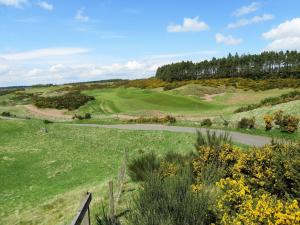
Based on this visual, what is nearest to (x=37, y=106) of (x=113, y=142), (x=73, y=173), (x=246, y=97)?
(x=246, y=97)

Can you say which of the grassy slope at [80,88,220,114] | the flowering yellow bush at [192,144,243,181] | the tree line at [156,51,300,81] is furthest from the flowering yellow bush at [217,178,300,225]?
the tree line at [156,51,300,81]

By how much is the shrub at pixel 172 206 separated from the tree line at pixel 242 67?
117 meters

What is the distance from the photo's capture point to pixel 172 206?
22.7 ft

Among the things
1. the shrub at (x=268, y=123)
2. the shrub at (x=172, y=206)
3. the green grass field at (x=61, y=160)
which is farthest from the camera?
the shrub at (x=268, y=123)

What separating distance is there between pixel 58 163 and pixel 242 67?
397 ft

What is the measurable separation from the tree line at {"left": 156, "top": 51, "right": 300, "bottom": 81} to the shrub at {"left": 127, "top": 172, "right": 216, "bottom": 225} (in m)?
117

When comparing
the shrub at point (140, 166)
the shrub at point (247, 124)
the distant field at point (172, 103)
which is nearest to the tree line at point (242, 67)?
the distant field at point (172, 103)

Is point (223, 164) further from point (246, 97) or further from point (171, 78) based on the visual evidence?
point (171, 78)

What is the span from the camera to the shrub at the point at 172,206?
21.4ft

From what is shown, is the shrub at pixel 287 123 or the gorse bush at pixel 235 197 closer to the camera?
the gorse bush at pixel 235 197

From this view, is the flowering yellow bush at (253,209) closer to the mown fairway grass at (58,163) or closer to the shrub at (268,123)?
the mown fairway grass at (58,163)

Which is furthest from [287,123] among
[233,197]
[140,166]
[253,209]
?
[253,209]

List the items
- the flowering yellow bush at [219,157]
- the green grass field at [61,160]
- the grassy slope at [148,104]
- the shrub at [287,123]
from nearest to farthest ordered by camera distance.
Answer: the flowering yellow bush at [219,157]
the green grass field at [61,160]
the shrub at [287,123]
the grassy slope at [148,104]

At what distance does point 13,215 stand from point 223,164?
32.3 ft
